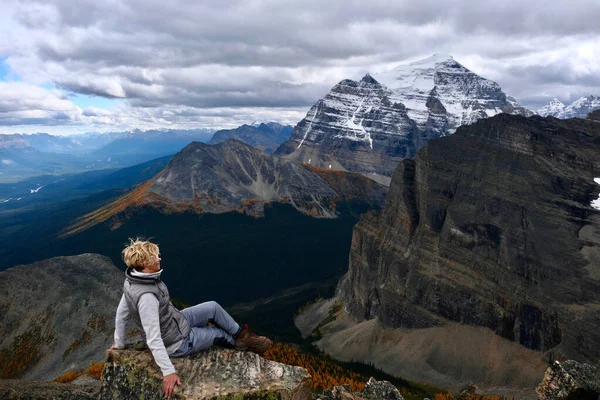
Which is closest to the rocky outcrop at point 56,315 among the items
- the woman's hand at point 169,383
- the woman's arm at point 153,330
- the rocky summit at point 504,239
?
the woman's arm at point 153,330

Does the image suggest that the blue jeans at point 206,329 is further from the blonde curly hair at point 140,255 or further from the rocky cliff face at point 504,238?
the rocky cliff face at point 504,238

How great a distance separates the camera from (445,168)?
13000 cm

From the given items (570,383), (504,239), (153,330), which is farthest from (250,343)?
(504,239)

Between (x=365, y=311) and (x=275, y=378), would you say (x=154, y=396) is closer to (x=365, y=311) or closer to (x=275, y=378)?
(x=275, y=378)

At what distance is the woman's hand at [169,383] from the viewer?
1133cm

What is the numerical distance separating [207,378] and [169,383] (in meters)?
1.47

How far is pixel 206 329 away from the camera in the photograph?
13.9m

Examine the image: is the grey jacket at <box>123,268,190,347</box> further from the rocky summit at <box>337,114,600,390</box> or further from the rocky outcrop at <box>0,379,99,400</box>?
the rocky summit at <box>337,114,600,390</box>

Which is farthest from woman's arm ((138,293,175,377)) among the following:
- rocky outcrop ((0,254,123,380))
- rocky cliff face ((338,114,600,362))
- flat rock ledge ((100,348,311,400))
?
rocky cliff face ((338,114,600,362))

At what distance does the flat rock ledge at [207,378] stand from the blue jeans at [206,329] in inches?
15.6

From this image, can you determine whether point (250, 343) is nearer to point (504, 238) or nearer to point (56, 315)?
point (56, 315)

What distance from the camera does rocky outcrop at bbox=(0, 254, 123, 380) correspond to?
83750 millimetres

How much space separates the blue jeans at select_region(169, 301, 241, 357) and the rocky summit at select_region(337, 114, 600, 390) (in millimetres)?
98388

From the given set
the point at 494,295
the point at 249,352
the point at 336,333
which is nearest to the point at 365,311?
the point at 336,333
